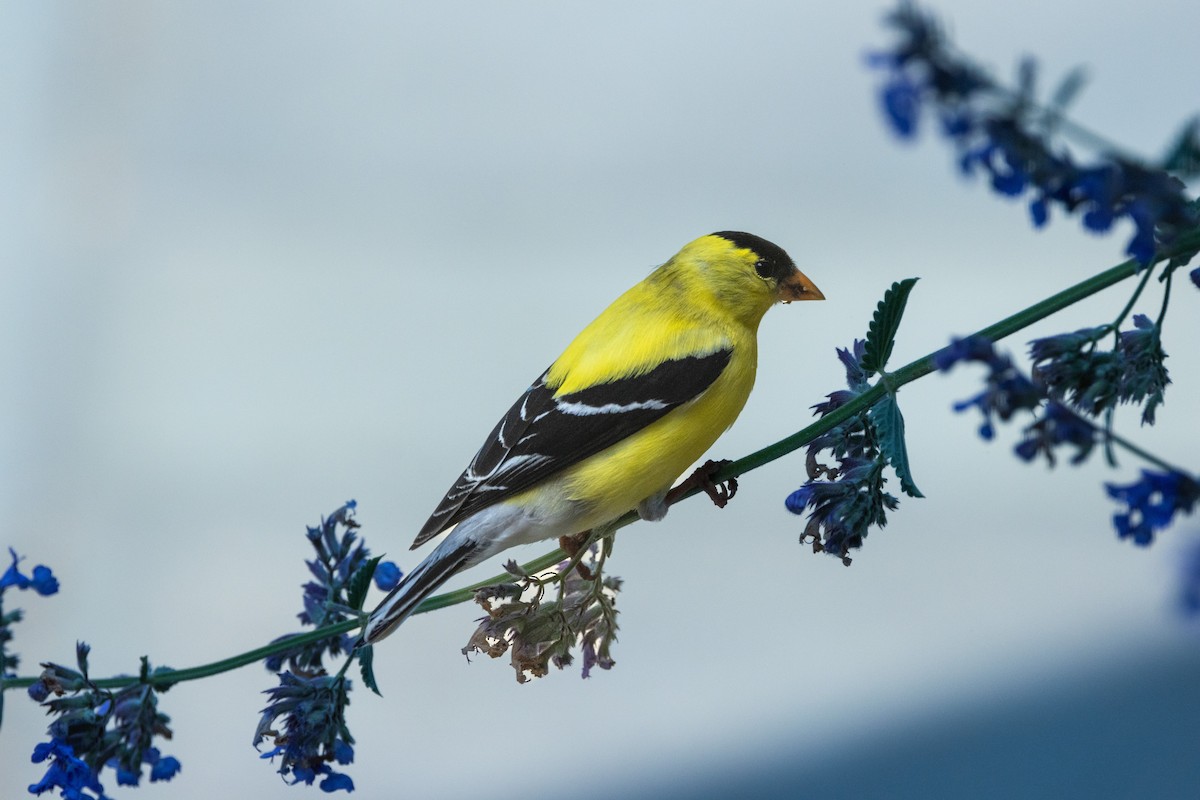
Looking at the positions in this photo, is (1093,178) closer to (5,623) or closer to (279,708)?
(279,708)

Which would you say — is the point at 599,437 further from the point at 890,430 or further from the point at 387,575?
the point at 890,430

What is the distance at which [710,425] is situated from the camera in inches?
61.4

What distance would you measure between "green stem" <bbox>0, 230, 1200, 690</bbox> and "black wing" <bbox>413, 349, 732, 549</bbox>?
20cm

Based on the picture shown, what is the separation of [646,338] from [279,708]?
754 mm

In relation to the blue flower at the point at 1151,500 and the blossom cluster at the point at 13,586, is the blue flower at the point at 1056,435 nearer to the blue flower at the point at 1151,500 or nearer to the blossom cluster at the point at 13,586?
the blue flower at the point at 1151,500

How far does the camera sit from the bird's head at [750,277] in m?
1.76

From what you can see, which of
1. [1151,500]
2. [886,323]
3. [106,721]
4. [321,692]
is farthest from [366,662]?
[1151,500]

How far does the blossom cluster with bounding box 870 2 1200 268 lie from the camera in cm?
43

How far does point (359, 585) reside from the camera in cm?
116

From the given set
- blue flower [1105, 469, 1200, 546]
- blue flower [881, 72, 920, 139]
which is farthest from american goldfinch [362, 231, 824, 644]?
blue flower [881, 72, 920, 139]

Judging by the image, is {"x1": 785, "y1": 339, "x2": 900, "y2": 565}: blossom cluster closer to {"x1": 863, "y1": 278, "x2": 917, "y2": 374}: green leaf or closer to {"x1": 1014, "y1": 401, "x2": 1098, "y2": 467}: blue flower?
{"x1": 863, "y1": 278, "x2": 917, "y2": 374}: green leaf

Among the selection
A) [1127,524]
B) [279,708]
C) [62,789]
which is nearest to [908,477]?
[1127,524]

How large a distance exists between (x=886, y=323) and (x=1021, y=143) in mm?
498

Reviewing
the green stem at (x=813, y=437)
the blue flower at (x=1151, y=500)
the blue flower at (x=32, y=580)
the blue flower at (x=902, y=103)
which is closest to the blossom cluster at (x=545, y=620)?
the green stem at (x=813, y=437)
